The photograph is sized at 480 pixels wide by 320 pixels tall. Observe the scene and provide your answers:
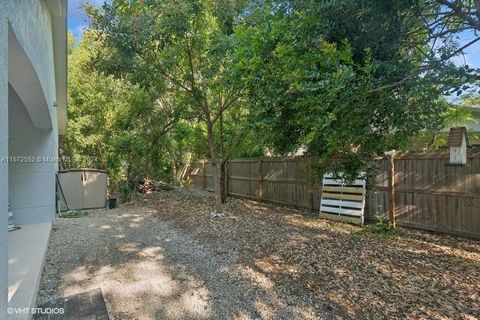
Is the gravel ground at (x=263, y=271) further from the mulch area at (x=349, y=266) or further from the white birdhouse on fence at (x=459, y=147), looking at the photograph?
the white birdhouse on fence at (x=459, y=147)

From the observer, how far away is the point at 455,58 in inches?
120

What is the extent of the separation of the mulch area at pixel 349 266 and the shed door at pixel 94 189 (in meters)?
3.59

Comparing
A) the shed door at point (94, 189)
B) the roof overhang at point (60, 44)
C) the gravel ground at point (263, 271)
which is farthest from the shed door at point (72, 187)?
the gravel ground at point (263, 271)

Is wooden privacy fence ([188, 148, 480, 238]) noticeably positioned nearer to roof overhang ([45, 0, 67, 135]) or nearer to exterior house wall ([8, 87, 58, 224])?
roof overhang ([45, 0, 67, 135])

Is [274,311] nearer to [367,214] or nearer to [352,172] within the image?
[352,172]

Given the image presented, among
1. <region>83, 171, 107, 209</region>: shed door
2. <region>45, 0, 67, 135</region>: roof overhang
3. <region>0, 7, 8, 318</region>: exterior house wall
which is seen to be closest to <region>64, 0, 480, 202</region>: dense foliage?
<region>45, 0, 67, 135</region>: roof overhang

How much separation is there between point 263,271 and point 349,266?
3.94 ft

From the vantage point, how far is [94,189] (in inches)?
385

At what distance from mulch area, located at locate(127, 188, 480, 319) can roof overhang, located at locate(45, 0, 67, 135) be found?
4.20 metres

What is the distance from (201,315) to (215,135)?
8.05 meters

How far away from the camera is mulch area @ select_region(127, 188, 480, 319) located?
10.8ft

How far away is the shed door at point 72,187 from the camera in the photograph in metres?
9.15

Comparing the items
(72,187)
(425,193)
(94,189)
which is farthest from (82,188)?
(425,193)

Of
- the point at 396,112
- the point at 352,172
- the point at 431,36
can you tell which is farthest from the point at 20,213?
the point at 431,36
